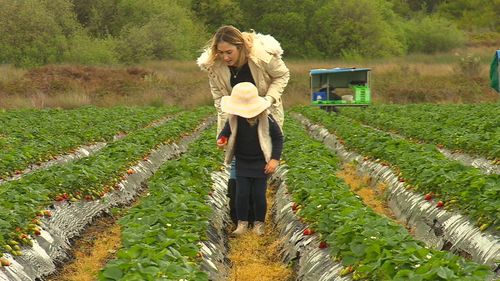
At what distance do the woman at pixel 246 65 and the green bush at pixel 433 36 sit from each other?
5965cm

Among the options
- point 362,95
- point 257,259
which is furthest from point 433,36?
point 257,259

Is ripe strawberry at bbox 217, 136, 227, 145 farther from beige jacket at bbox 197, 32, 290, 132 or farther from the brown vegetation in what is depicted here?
the brown vegetation

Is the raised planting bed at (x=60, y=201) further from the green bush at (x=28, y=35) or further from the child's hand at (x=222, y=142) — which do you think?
the green bush at (x=28, y=35)

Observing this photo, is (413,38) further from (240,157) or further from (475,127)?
(240,157)

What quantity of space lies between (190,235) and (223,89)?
7.36 ft

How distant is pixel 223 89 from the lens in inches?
284

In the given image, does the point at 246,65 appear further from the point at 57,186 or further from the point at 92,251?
the point at 57,186

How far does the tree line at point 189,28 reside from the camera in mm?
45844

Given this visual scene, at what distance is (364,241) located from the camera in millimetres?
4809

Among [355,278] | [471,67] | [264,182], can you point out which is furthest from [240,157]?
[471,67]

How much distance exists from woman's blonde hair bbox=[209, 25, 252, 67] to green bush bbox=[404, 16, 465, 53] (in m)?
60.0

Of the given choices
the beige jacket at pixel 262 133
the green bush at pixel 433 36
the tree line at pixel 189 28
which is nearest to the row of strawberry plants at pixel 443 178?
the beige jacket at pixel 262 133

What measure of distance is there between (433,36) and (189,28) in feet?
75.8

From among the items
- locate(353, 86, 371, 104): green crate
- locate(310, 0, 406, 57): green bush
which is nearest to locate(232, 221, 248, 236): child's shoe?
locate(353, 86, 371, 104): green crate
